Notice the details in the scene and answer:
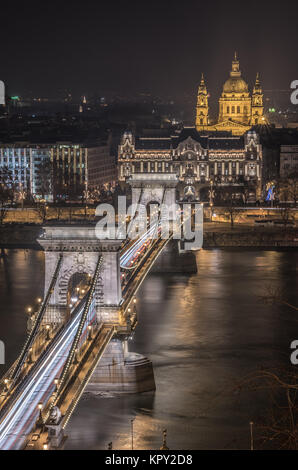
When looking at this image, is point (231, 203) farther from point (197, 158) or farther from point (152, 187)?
point (152, 187)

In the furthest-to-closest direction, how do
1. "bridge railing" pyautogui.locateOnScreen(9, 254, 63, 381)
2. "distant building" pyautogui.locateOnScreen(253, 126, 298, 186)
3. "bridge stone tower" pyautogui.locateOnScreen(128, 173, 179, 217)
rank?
Answer: 1. "distant building" pyautogui.locateOnScreen(253, 126, 298, 186)
2. "bridge stone tower" pyautogui.locateOnScreen(128, 173, 179, 217)
3. "bridge railing" pyautogui.locateOnScreen(9, 254, 63, 381)

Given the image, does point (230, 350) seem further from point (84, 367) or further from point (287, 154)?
point (287, 154)

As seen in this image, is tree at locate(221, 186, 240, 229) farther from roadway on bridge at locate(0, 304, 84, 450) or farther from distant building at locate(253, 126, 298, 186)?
roadway on bridge at locate(0, 304, 84, 450)

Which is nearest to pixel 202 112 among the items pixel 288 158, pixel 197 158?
pixel 288 158

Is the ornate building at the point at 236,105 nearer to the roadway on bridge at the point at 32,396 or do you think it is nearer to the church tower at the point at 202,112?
the church tower at the point at 202,112

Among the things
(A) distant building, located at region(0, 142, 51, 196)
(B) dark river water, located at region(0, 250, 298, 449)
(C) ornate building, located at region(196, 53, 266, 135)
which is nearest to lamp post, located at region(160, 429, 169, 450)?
(B) dark river water, located at region(0, 250, 298, 449)

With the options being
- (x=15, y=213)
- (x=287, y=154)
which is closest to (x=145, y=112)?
(x=287, y=154)
